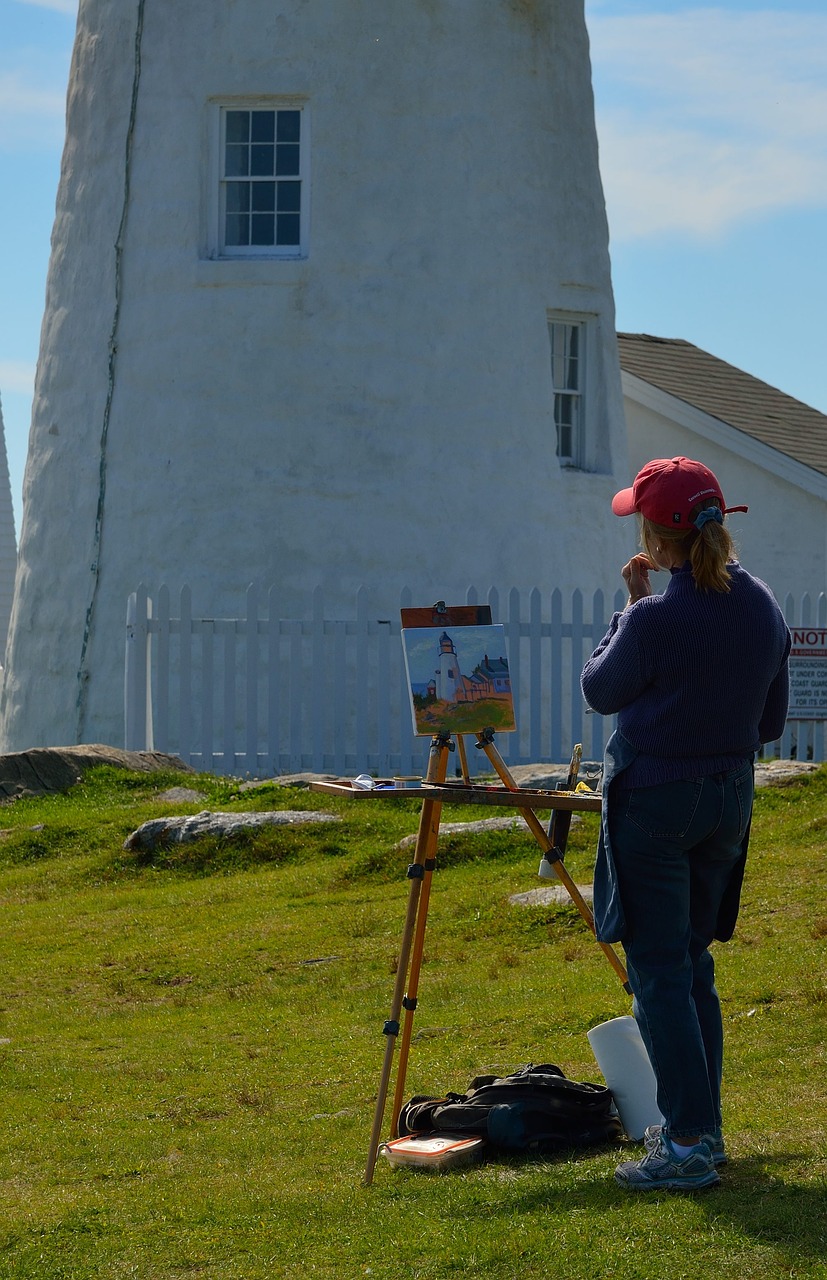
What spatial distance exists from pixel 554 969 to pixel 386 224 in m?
8.62

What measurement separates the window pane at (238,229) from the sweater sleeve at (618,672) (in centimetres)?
1132

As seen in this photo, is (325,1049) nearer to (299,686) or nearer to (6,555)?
(299,686)

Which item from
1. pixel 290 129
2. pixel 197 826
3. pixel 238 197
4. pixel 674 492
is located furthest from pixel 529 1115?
pixel 290 129

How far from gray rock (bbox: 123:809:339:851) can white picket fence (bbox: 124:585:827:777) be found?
7.61 feet

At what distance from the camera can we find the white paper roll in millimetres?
5250

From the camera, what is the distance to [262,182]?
590 inches

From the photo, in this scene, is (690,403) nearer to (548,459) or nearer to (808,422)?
(808,422)

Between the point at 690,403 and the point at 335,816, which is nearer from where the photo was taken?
the point at 335,816

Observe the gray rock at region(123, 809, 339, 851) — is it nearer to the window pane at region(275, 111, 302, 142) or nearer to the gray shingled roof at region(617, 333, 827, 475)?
the window pane at region(275, 111, 302, 142)

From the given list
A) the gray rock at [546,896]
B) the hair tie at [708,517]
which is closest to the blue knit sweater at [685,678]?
the hair tie at [708,517]

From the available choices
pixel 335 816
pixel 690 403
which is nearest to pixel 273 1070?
pixel 335 816

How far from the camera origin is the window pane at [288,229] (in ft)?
49.2

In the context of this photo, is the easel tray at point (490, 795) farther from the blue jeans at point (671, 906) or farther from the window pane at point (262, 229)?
the window pane at point (262, 229)

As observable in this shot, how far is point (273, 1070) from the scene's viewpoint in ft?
22.1
